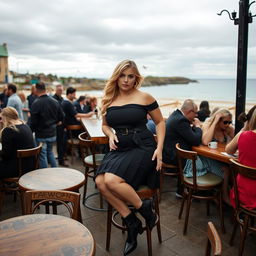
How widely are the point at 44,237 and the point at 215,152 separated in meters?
2.00

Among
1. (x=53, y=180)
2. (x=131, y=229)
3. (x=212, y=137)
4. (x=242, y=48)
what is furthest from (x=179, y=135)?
(x=53, y=180)

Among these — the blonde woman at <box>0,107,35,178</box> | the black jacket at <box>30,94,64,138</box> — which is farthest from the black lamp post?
the black jacket at <box>30,94,64,138</box>

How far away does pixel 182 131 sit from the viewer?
125 inches

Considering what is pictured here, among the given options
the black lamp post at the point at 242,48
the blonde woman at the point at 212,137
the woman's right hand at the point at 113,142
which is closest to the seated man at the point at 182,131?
the blonde woman at the point at 212,137

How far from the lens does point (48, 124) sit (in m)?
4.33

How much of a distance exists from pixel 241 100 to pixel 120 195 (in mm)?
1893

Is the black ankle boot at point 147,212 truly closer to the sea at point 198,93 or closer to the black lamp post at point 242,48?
the black lamp post at point 242,48

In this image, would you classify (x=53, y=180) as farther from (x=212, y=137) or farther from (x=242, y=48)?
(x=242, y=48)

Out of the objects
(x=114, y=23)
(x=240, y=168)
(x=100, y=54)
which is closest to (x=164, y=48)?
(x=100, y=54)

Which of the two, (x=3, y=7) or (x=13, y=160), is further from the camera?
(x=3, y=7)

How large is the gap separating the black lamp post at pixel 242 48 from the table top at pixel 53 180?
203 centimetres

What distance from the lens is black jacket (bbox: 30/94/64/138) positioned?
13.9ft

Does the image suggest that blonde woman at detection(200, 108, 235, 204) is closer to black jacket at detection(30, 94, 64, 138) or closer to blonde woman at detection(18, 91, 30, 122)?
black jacket at detection(30, 94, 64, 138)

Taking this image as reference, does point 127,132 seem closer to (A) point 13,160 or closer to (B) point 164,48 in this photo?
(A) point 13,160
